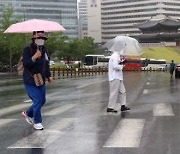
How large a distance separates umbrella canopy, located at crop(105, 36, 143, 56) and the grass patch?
306 ft

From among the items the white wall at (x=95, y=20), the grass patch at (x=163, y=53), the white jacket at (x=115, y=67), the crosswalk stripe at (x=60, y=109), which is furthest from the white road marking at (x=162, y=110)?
the white wall at (x=95, y=20)

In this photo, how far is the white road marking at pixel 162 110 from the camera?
37.1 feet

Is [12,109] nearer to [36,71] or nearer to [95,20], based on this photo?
[36,71]

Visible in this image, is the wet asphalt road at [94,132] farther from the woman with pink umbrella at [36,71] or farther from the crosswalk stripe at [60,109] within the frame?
the woman with pink umbrella at [36,71]

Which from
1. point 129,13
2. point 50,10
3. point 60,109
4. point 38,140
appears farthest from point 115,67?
point 129,13

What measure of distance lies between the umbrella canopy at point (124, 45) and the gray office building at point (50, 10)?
105 meters

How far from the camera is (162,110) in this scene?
39.9ft

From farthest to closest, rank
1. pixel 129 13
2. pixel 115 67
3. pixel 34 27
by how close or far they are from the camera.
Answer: pixel 129 13 < pixel 115 67 < pixel 34 27

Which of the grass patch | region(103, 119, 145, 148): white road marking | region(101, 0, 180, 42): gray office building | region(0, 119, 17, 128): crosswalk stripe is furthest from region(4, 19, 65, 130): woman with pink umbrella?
region(101, 0, 180, 42): gray office building

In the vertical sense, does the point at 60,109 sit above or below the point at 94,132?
below

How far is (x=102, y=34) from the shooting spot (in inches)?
7008

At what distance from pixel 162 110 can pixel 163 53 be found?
101m

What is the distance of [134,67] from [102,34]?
100960 millimetres

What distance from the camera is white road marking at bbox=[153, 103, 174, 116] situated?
11.3 meters
